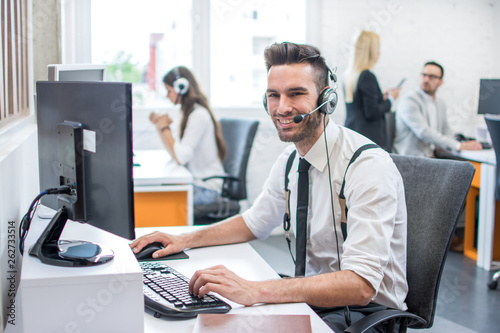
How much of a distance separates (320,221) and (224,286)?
43 cm

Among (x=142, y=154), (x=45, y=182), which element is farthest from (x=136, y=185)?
(x=45, y=182)

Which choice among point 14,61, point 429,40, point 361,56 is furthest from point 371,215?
point 429,40

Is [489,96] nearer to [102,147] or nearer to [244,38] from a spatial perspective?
[244,38]

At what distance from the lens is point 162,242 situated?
1.57 meters

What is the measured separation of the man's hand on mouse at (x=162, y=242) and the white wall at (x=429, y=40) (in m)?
3.07

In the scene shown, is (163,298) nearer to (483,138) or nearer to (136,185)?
(136,185)

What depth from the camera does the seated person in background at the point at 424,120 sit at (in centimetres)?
403

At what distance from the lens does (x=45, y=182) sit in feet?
4.49

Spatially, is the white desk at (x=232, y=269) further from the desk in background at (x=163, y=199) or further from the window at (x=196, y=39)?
the window at (x=196, y=39)

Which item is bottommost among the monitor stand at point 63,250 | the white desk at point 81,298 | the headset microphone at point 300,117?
the white desk at point 81,298

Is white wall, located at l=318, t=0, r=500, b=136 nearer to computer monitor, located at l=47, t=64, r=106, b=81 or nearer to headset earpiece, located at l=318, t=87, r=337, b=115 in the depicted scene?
computer monitor, located at l=47, t=64, r=106, b=81

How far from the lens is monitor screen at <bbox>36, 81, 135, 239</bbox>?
1.11m

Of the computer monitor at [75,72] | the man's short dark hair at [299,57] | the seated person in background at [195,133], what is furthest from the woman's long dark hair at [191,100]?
the man's short dark hair at [299,57]

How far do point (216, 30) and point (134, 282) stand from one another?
3.46m
